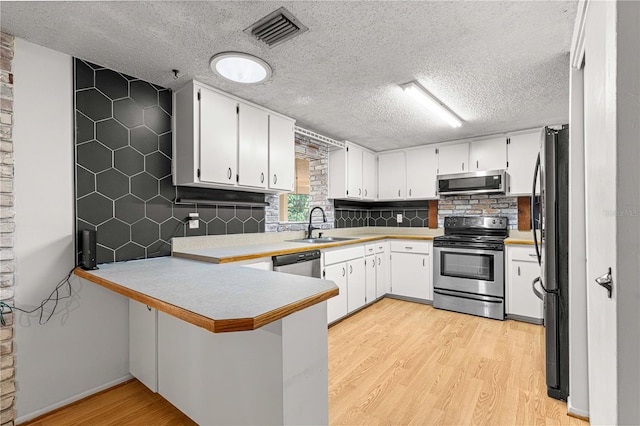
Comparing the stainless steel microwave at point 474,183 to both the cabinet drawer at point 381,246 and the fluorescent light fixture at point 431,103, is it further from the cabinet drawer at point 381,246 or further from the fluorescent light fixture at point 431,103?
the cabinet drawer at point 381,246

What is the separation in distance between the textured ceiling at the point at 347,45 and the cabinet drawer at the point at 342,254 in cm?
147

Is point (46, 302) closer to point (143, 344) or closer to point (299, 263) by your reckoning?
point (143, 344)

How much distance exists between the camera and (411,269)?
13.3ft

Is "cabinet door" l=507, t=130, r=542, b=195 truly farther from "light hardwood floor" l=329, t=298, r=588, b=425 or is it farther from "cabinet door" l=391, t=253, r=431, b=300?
"light hardwood floor" l=329, t=298, r=588, b=425

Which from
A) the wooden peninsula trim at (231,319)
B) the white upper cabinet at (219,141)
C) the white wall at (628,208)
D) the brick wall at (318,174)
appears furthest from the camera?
the brick wall at (318,174)

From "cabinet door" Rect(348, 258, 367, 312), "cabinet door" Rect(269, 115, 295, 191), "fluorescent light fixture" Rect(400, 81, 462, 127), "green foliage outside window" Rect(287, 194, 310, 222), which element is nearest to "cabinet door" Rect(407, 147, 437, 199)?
"fluorescent light fixture" Rect(400, 81, 462, 127)

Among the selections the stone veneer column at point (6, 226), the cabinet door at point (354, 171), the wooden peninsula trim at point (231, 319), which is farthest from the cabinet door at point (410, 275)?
the stone veneer column at point (6, 226)

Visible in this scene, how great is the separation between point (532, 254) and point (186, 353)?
11.2ft

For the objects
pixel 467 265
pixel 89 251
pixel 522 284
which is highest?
pixel 89 251

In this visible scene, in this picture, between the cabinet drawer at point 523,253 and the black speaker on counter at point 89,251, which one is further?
the cabinet drawer at point 523,253

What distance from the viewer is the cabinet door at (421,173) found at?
4.22 metres

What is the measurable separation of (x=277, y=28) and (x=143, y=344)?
7.04 feet

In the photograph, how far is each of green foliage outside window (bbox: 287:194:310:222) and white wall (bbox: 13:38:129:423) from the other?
6.81 feet

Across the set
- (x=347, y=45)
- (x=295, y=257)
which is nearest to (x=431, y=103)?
(x=347, y=45)
